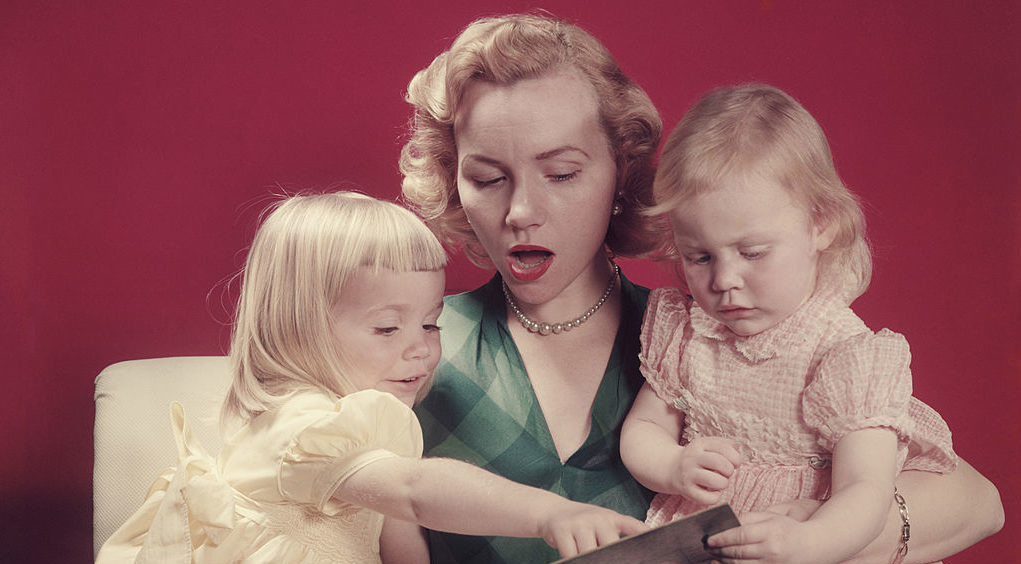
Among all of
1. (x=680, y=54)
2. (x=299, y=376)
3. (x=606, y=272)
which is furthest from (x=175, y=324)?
(x=680, y=54)

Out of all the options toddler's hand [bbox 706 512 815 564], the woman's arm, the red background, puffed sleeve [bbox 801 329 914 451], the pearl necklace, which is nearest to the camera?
toddler's hand [bbox 706 512 815 564]

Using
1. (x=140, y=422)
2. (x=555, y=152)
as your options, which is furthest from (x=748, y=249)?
(x=140, y=422)

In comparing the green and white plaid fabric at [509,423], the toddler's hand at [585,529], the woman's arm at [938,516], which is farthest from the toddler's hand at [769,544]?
the green and white plaid fabric at [509,423]

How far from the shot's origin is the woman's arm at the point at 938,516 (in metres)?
1.06

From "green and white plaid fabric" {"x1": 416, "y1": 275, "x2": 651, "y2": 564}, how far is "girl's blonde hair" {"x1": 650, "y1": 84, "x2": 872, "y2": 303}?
292mm

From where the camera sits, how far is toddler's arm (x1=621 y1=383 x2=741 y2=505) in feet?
3.23

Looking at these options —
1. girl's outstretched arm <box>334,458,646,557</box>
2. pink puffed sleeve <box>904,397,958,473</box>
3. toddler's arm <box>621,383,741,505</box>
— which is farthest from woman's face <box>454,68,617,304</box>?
pink puffed sleeve <box>904,397,958,473</box>

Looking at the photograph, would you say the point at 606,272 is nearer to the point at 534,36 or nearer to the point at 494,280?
the point at 494,280

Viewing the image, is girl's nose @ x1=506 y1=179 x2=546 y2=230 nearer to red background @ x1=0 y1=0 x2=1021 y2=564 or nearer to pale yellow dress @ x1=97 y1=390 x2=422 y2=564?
pale yellow dress @ x1=97 y1=390 x2=422 y2=564

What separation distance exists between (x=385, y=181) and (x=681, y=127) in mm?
800

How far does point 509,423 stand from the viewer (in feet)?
4.05

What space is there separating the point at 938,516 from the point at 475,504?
0.57m

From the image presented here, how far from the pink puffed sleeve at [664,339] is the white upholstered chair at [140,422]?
629mm

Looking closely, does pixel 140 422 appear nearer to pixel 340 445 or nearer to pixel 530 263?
pixel 340 445
